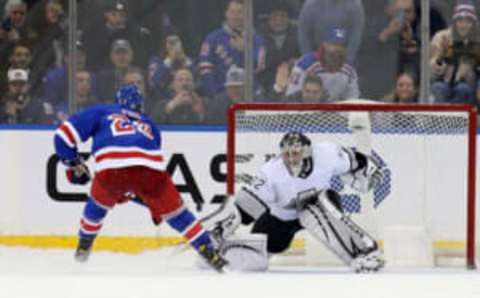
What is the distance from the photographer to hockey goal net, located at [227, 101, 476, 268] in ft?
23.8

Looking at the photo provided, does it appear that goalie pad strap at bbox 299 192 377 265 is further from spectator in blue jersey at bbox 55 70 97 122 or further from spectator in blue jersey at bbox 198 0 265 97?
spectator in blue jersey at bbox 55 70 97 122

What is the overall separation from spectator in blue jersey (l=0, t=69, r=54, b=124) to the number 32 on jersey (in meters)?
1.62

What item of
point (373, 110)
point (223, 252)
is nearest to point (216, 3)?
point (373, 110)

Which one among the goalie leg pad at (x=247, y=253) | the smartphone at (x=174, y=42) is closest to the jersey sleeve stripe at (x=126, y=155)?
the goalie leg pad at (x=247, y=253)

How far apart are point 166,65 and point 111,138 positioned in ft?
5.40

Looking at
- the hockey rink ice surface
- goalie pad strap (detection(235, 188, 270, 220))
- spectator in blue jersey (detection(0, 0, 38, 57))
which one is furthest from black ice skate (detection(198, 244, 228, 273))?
the hockey rink ice surface

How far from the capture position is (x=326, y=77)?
8297 mm

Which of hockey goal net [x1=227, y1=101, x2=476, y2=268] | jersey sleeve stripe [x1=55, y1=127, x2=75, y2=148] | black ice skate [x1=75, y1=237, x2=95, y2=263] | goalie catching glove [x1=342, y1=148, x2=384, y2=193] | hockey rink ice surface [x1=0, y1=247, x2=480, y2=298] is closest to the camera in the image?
hockey rink ice surface [x1=0, y1=247, x2=480, y2=298]

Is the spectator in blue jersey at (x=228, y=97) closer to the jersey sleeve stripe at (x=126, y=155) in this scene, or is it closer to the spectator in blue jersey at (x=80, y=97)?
the spectator in blue jersey at (x=80, y=97)

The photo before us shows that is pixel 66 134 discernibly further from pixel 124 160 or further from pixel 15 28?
pixel 15 28

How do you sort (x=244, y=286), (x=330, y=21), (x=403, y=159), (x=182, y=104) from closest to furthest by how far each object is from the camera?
(x=244, y=286), (x=403, y=159), (x=330, y=21), (x=182, y=104)

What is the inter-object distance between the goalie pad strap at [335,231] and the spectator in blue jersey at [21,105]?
2131 mm

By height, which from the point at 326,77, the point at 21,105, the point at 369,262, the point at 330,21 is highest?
the point at 330,21

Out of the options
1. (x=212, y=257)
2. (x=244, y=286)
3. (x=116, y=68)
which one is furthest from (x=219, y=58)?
(x=244, y=286)
